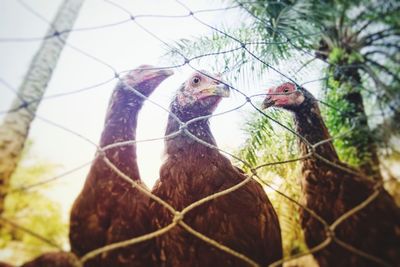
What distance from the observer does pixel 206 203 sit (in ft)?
2.77

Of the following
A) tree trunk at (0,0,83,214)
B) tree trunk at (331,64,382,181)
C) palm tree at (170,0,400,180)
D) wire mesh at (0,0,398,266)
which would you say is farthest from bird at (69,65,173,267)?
tree trunk at (331,64,382,181)

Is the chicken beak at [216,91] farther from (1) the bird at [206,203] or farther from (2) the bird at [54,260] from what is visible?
(2) the bird at [54,260]

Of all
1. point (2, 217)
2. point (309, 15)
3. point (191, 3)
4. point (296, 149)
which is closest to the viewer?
point (2, 217)

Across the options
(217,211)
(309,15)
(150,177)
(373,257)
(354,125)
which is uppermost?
(309,15)

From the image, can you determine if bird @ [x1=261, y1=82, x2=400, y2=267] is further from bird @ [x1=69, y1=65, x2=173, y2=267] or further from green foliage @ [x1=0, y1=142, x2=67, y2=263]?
green foliage @ [x1=0, y1=142, x2=67, y2=263]

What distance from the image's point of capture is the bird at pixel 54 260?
545 millimetres

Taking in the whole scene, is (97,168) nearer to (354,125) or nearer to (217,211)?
(217,211)

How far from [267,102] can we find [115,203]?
58 centimetres

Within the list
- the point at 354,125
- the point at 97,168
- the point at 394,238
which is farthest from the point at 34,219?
the point at 354,125

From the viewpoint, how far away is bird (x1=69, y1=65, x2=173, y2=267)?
67cm

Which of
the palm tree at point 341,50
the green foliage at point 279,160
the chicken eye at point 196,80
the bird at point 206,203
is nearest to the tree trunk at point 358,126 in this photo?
the palm tree at point 341,50

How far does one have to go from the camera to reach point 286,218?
0.96 metres

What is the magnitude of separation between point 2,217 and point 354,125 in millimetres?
972

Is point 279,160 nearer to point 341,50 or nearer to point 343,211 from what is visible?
point 343,211
